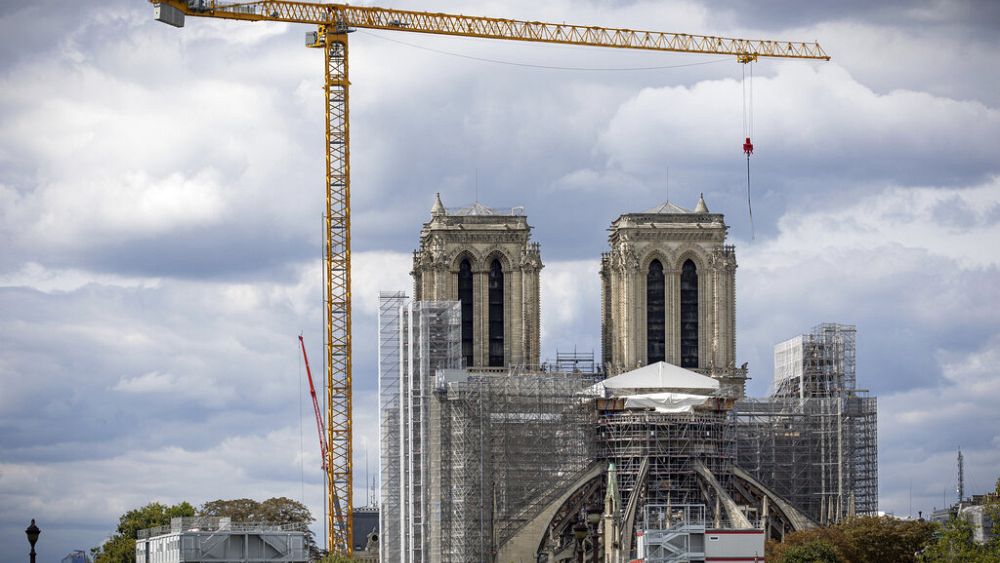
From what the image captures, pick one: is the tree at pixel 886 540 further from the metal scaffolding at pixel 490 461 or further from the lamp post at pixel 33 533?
the lamp post at pixel 33 533

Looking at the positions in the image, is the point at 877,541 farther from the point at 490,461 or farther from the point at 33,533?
the point at 33,533

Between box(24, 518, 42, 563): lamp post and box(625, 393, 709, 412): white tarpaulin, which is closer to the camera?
box(24, 518, 42, 563): lamp post

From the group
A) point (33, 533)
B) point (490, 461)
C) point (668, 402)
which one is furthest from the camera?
point (668, 402)

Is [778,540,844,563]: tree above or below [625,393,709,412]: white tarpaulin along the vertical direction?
below

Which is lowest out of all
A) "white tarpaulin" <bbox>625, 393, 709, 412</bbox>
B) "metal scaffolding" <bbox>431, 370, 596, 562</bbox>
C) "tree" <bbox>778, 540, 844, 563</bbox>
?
"tree" <bbox>778, 540, 844, 563</bbox>

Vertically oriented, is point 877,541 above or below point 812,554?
above

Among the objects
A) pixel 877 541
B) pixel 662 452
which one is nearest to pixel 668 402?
pixel 662 452

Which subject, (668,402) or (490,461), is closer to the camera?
(490,461)

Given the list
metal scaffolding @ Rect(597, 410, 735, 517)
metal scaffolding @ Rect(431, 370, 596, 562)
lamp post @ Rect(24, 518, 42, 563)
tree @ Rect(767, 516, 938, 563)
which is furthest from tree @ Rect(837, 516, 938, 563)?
lamp post @ Rect(24, 518, 42, 563)

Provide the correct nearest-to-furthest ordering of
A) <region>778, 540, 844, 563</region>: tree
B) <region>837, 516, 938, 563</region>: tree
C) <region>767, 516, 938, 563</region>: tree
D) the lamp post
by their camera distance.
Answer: the lamp post < <region>778, 540, 844, 563</region>: tree < <region>767, 516, 938, 563</region>: tree < <region>837, 516, 938, 563</region>: tree

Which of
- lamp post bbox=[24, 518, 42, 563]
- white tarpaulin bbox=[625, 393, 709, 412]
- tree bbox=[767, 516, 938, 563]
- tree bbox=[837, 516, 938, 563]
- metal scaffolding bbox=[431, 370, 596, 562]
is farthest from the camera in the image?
white tarpaulin bbox=[625, 393, 709, 412]

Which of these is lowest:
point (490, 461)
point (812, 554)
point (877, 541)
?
point (812, 554)

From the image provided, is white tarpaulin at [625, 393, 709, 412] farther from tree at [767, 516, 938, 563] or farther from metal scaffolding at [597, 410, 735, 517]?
tree at [767, 516, 938, 563]

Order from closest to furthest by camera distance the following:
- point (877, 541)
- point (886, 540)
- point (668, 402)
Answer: point (886, 540), point (877, 541), point (668, 402)
